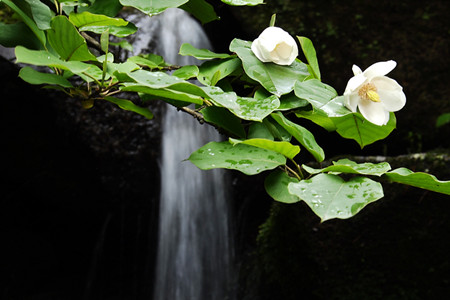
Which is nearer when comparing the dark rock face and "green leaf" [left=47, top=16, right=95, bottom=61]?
"green leaf" [left=47, top=16, right=95, bottom=61]

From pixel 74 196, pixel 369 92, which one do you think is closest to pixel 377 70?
pixel 369 92

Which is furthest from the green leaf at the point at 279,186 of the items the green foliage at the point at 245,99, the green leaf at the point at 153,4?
the green leaf at the point at 153,4

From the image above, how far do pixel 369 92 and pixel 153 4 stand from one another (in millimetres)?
386

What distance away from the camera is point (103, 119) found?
340 cm

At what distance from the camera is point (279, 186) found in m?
0.65

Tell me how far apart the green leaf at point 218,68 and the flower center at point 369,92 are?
23cm

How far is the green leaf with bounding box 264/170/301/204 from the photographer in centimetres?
63

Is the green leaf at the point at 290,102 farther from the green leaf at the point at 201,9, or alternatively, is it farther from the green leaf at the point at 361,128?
the green leaf at the point at 201,9

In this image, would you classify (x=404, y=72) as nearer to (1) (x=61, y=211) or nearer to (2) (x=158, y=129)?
(2) (x=158, y=129)

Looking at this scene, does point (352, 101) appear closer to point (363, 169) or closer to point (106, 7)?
point (363, 169)

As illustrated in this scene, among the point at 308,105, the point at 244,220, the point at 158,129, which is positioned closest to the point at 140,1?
the point at 308,105

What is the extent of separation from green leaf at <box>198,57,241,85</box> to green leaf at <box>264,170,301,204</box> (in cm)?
21

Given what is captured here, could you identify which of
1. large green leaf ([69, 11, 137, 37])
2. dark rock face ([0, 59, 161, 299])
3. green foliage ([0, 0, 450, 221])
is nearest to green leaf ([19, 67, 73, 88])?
green foliage ([0, 0, 450, 221])

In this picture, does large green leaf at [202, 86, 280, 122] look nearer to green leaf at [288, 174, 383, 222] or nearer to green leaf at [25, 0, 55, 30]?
green leaf at [288, 174, 383, 222]
